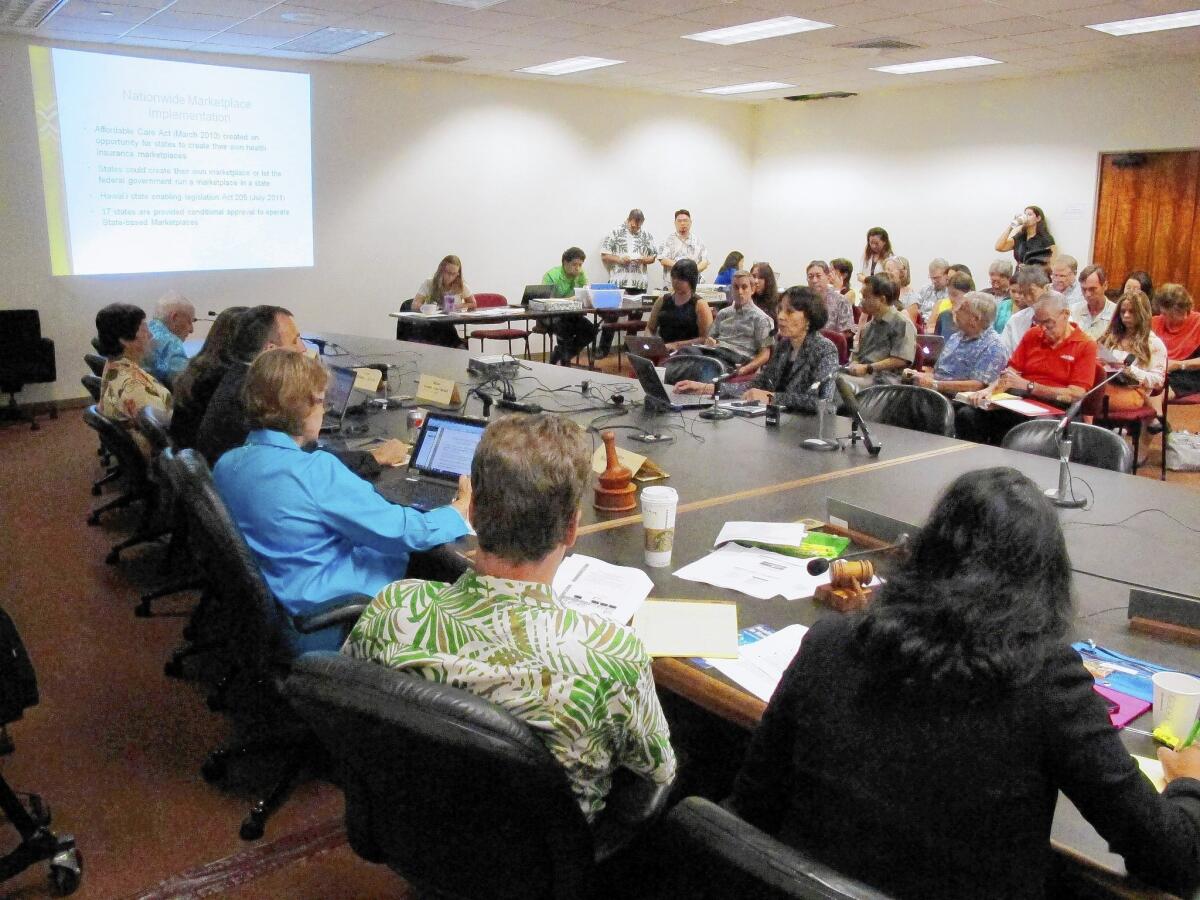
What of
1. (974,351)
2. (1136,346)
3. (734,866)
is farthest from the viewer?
(1136,346)

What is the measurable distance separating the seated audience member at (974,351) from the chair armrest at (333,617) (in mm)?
3651

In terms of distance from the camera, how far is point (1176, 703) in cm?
143

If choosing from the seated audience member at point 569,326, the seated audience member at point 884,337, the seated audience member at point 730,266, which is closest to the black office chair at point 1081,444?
the seated audience member at point 884,337

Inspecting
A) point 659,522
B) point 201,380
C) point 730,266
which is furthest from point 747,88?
point 659,522

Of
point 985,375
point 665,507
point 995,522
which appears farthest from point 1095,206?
point 995,522

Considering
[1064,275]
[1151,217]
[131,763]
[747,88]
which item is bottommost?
[131,763]

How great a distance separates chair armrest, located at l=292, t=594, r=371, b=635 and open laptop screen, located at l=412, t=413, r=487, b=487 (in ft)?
2.29

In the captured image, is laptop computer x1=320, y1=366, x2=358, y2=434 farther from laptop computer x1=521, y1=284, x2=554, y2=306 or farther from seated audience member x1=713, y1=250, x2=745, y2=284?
seated audience member x1=713, y1=250, x2=745, y2=284

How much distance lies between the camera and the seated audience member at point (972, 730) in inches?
45.7

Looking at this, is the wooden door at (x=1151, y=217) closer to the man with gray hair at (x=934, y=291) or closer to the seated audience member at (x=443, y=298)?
the man with gray hair at (x=934, y=291)

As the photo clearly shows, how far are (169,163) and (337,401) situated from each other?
5.10 metres

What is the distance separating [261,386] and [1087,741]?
75.9 inches

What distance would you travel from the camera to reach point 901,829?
3.98 ft

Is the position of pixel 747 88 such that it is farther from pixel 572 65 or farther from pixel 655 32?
pixel 655 32
